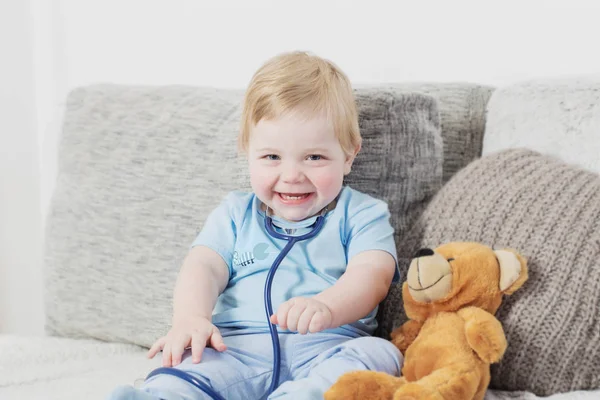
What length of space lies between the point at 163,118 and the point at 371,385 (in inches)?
34.8

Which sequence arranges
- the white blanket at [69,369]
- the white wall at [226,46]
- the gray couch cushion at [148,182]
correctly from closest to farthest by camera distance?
the white blanket at [69,369] < the gray couch cushion at [148,182] < the white wall at [226,46]

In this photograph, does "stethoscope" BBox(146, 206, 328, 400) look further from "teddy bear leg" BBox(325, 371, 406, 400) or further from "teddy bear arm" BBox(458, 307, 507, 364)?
"teddy bear arm" BBox(458, 307, 507, 364)

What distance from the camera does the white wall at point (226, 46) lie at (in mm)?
1848

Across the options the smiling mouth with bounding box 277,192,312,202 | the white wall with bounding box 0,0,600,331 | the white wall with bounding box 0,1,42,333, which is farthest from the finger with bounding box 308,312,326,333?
the white wall with bounding box 0,1,42,333

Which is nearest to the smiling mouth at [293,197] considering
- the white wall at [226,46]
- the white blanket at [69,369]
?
the white blanket at [69,369]

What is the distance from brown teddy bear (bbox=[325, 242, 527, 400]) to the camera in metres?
1.06

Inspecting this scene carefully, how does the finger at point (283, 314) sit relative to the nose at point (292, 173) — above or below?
below

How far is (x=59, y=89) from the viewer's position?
2.62 metres

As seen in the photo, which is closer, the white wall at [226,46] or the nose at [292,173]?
the nose at [292,173]

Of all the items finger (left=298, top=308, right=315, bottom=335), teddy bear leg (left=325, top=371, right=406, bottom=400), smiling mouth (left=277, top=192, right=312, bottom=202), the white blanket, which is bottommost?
the white blanket

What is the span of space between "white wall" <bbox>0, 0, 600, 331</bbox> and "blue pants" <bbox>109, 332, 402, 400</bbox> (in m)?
0.99

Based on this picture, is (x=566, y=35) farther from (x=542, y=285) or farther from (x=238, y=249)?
(x=238, y=249)

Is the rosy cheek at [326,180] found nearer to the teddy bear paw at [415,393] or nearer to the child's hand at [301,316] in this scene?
the child's hand at [301,316]

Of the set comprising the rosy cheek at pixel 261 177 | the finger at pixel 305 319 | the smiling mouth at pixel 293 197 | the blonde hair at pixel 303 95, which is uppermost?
the blonde hair at pixel 303 95
